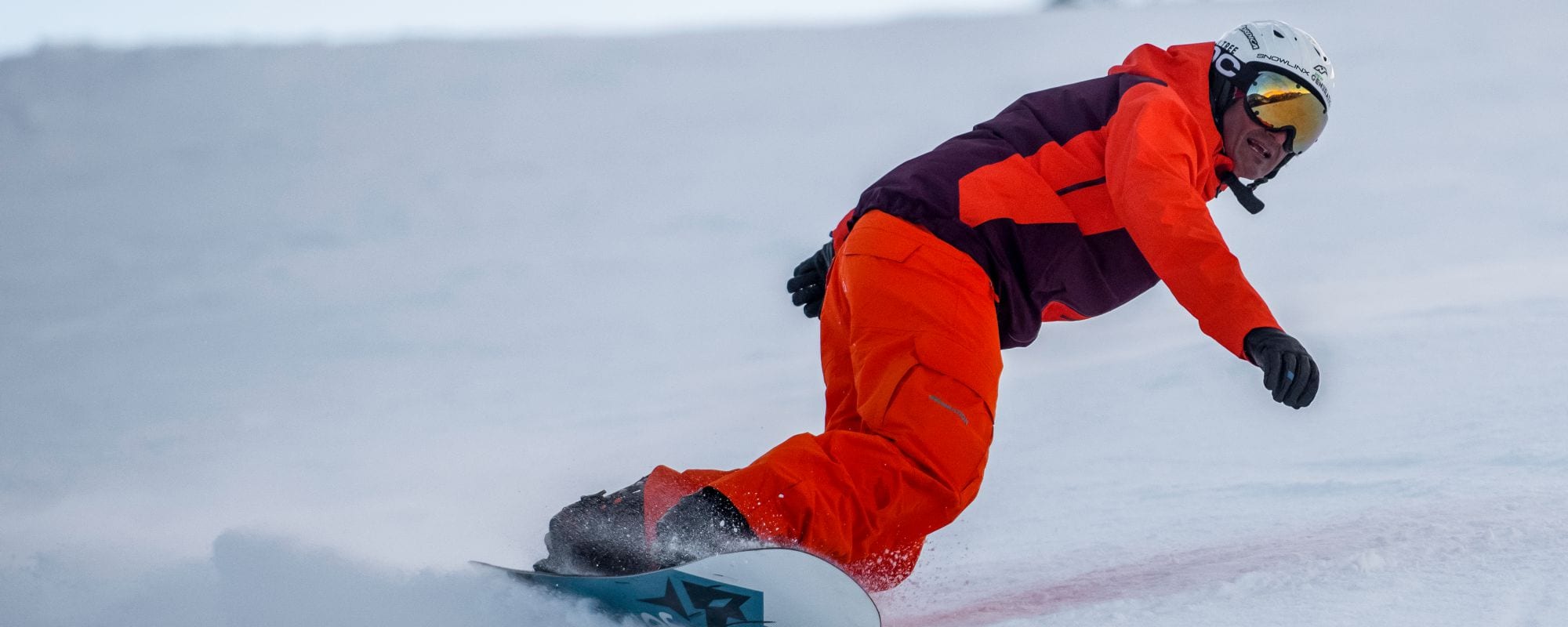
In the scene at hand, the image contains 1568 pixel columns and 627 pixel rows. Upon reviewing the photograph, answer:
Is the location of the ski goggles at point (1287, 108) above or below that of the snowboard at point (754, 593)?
above

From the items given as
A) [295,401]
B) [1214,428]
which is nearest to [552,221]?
[295,401]

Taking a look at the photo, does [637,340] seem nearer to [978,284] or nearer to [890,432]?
[978,284]

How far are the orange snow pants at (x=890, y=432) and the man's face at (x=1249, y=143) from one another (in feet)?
2.05

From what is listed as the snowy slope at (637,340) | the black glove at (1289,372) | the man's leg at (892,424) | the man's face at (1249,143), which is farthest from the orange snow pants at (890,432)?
the man's face at (1249,143)

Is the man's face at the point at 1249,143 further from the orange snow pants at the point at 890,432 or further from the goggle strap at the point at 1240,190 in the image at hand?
the orange snow pants at the point at 890,432

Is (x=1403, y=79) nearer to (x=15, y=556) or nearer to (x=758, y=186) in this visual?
(x=758, y=186)

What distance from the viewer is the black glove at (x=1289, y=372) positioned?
2236mm

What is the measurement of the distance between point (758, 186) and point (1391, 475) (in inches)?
202

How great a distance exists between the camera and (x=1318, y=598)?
244cm

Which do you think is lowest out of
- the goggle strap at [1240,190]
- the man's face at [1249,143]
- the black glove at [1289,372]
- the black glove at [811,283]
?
the black glove at [1289,372]

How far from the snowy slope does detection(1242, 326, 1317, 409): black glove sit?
41 cm

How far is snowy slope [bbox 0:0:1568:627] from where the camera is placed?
2732 millimetres

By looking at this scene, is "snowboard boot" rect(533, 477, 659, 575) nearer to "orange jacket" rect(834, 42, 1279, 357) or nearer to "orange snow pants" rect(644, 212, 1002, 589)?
"orange snow pants" rect(644, 212, 1002, 589)

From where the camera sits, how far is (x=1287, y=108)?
2.79m
